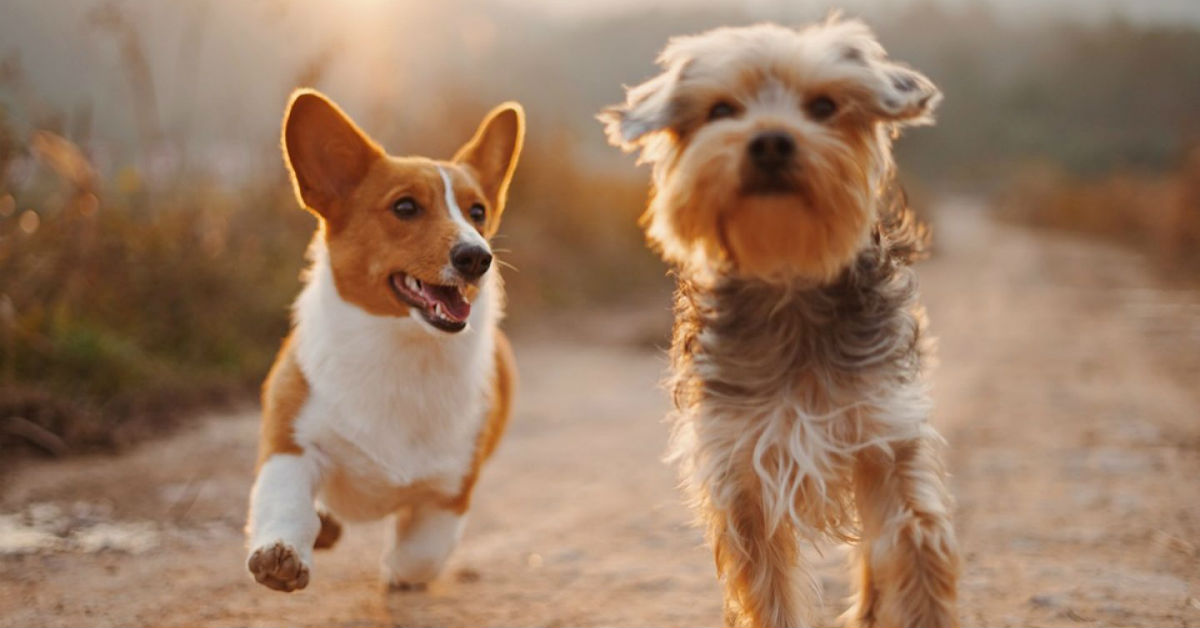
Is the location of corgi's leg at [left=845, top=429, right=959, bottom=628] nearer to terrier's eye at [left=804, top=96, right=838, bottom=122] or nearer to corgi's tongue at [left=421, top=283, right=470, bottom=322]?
terrier's eye at [left=804, top=96, right=838, bottom=122]

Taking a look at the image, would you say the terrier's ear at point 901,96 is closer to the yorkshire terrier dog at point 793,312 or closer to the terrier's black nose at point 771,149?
the yorkshire terrier dog at point 793,312

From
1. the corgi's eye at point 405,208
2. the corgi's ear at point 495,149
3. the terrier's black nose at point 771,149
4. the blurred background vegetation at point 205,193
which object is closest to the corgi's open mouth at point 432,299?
the corgi's eye at point 405,208

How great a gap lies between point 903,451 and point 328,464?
212 cm

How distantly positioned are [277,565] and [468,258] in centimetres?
128

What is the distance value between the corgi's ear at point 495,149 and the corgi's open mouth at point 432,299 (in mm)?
852

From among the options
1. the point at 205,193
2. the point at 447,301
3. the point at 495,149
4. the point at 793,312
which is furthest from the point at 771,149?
the point at 205,193

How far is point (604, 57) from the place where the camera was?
245ft

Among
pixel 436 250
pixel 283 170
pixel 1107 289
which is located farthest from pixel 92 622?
pixel 1107 289

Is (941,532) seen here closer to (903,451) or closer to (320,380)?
(903,451)

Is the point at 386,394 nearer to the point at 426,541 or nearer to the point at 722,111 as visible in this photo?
the point at 426,541

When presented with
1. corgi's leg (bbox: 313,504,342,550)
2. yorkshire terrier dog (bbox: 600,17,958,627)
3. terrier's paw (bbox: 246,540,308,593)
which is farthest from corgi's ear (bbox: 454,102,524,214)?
terrier's paw (bbox: 246,540,308,593)

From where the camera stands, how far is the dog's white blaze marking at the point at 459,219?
13.6 ft

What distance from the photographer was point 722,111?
3.31m

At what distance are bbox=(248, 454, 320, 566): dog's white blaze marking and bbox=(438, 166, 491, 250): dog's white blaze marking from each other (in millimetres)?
1025
